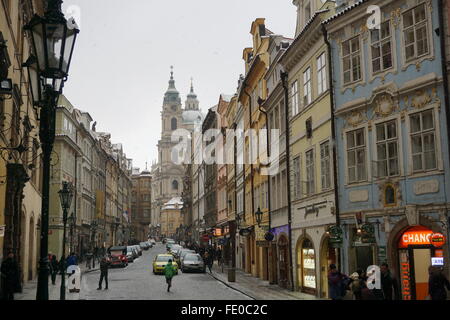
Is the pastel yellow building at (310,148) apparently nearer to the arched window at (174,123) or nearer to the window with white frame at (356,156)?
the window with white frame at (356,156)

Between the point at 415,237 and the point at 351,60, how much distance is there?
7.01m

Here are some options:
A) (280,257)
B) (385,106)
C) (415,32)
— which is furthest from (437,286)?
(280,257)

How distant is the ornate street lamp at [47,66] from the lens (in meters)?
8.05

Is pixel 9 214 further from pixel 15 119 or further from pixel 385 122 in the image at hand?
pixel 385 122

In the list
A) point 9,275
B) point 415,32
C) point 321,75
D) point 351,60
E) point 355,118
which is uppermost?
point 321,75

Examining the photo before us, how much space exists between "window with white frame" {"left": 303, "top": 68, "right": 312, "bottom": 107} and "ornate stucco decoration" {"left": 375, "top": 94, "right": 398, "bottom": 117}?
19.1 ft

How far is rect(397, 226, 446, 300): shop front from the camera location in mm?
17844

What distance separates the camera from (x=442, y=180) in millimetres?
17328

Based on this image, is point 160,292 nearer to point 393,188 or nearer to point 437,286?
point 393,188

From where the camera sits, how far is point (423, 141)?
18047 millimetres

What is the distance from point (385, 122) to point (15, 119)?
556 inches

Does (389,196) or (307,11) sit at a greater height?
(307,11)
